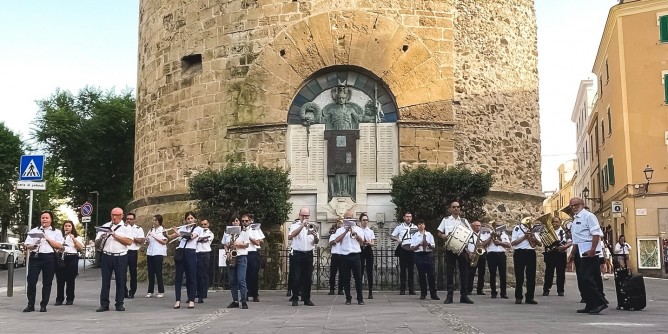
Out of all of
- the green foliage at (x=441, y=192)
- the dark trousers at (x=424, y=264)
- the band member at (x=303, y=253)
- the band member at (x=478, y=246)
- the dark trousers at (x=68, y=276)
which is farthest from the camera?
the green foliage at (x=441, y=192)

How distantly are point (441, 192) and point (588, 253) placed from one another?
5029mm

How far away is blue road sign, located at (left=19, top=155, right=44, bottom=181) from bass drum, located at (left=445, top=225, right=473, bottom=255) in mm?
8137

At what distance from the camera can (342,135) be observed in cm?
1597

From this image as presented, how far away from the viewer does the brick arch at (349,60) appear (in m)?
16.1

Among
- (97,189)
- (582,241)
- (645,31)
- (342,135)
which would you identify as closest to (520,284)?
(582,241)

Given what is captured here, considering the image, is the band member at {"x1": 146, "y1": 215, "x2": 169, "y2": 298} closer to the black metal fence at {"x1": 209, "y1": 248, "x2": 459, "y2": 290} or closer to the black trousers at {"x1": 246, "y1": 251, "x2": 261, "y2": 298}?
the black metal fence at {"x1": 209, "y1": 248, "x2": 459, "y2": 290}

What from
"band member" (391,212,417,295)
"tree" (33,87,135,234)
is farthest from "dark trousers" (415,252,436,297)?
"tree" (33,87,135,234)

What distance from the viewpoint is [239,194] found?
14805 millimetres

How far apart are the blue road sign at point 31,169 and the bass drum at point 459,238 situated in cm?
814

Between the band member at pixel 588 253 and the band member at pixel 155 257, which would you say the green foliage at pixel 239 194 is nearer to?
the band member at pixel 155 257

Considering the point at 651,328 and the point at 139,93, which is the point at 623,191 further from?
the point at 651,328

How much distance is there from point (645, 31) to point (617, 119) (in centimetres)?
375

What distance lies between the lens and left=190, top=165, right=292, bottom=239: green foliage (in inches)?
581

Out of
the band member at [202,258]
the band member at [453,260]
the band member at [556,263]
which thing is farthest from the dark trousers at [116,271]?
the band member at [556,263]
